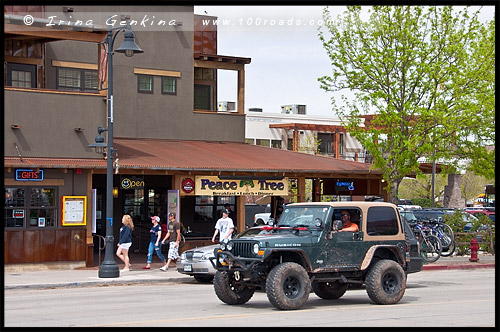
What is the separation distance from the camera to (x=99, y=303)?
55.7ft

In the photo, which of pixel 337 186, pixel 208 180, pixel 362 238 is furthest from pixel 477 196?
pixel 362 238

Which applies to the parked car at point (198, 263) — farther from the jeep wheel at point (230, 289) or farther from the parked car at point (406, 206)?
the parked car at point (406, 206)

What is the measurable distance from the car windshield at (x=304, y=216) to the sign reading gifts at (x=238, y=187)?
439 inches

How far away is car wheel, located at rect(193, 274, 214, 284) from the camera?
2262 cm

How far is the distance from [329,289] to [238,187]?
→ 11.7m

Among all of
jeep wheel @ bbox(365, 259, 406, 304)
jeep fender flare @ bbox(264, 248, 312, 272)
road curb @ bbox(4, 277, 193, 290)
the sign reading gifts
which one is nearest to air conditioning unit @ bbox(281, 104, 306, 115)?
the sign reading gifts

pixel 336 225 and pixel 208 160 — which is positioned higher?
pixel 208 160

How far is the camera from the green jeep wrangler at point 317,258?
15273 millimetres

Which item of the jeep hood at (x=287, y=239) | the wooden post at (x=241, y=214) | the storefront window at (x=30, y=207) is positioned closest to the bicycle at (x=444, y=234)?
the wooden post at (x=241, y=214)

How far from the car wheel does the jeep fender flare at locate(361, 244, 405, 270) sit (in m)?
7.00

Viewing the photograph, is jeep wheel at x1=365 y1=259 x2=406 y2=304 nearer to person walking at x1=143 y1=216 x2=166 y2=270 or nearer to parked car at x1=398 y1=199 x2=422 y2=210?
person walking at x1=143 y1=216 x2=166 y2=270

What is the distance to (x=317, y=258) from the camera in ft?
51.9

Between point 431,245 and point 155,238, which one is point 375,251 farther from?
point 431,245

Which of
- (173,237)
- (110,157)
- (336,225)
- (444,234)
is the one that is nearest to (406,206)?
(444,234)
